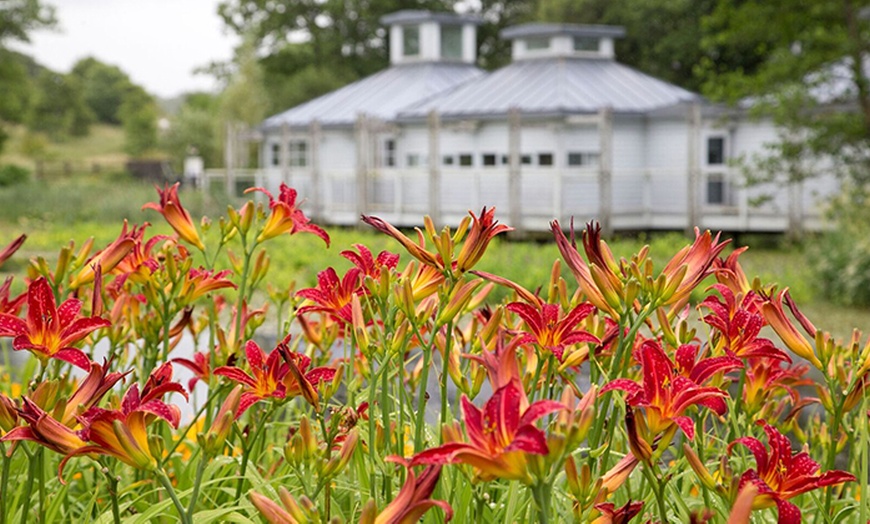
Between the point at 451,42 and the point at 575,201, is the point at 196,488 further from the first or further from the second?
the point at 451,42

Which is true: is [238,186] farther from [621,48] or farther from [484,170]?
[621,48]

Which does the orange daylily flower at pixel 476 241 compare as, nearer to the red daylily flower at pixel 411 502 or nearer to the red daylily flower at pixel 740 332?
the red daylily flower at pixel 740 332

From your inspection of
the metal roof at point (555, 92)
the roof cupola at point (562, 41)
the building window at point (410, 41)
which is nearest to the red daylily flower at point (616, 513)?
the metal roof at point (555, 92)

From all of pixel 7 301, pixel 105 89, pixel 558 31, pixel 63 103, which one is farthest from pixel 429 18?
pixel 105 89

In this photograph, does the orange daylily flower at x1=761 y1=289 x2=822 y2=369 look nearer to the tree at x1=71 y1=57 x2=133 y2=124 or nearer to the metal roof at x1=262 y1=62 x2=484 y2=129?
the metal roof at x1=262 y1=62 x2=484 y2=129

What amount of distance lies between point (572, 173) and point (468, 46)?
10.3m

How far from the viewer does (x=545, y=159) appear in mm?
24000

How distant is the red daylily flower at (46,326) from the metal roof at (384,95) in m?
24.5

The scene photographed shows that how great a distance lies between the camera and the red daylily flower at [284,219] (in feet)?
8.01

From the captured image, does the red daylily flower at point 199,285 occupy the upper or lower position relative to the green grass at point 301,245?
upper

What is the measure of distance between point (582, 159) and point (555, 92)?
1480 millimetres

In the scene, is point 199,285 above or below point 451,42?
below

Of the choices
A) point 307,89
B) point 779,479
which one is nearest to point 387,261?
point 779,479

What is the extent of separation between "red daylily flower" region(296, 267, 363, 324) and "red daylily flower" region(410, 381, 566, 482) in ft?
2.77
